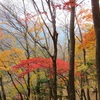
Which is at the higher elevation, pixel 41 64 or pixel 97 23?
pixel 97 23

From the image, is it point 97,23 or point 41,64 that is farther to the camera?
point 41,64

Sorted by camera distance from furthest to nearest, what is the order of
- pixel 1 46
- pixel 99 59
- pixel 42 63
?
pixel 1 46
pixel 42 63
pixel 99 59

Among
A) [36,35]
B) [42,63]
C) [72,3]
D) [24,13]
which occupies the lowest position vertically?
[42,63]

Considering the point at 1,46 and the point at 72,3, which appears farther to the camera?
the point at 1,46

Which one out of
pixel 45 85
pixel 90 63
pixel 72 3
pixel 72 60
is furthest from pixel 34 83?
pixel 72 3

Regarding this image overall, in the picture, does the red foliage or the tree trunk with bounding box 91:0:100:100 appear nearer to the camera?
the tree trunk with bounding box 91:0:100:100

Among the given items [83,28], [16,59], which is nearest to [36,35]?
[16,59]

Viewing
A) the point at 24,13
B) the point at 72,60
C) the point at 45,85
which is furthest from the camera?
the point at 45,85

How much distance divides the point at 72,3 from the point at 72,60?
2177 millimetres

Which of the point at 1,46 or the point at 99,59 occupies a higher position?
the point at 1,46

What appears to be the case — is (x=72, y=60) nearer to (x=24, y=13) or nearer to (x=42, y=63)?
(x=42, y=63)

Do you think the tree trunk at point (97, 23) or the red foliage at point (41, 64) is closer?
the tree trunk at point (97, 23)

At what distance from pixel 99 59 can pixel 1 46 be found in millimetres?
12729

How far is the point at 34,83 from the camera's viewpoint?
17.8 m
